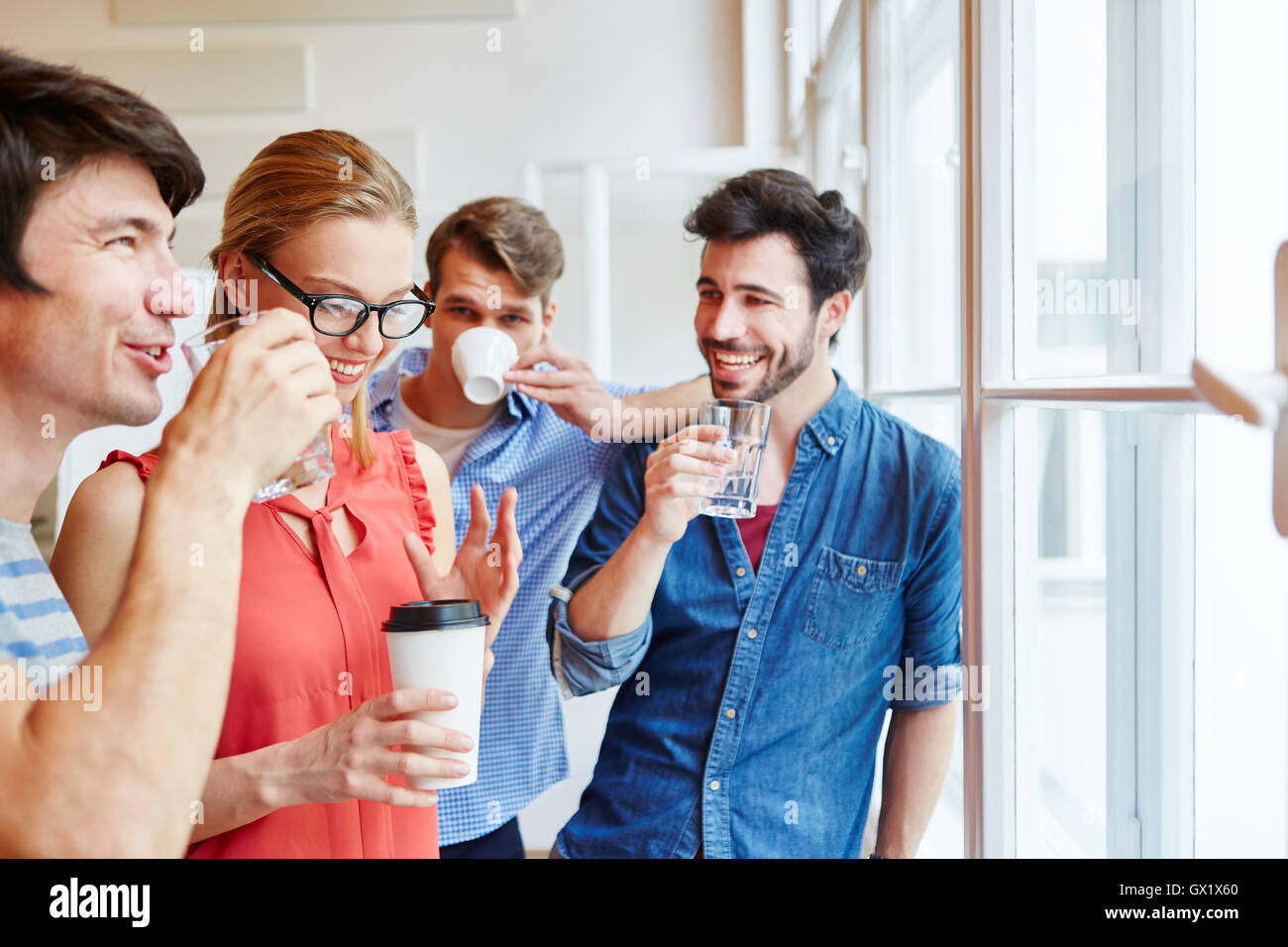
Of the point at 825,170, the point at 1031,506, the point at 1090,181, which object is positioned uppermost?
the point at 825,170

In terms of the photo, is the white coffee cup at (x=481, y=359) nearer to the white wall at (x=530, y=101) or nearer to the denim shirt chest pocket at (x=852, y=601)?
the white wall at (x=530, y=101)

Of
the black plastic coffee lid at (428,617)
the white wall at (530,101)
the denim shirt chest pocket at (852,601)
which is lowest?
the denim shirt chest pocket at (852,601)

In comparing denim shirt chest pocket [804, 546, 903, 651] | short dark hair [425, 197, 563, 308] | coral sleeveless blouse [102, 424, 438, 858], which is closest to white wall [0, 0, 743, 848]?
short dark hair [425, 197, 563, 308]

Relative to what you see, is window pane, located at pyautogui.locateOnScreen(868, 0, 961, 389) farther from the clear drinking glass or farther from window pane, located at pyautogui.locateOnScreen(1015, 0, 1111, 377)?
the clear drinking glass

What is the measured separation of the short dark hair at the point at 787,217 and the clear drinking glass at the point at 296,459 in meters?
0.54

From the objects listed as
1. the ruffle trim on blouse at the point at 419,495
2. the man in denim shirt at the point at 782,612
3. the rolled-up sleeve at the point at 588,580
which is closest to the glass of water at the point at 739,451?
the man in denim shirt at the point at 782,612

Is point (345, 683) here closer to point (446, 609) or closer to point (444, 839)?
point (446, 609)

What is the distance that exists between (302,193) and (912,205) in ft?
3.53

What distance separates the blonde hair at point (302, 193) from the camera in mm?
882

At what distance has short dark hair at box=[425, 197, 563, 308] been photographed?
4.49 feet

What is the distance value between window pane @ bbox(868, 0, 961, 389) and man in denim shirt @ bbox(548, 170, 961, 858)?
0.38 meters
